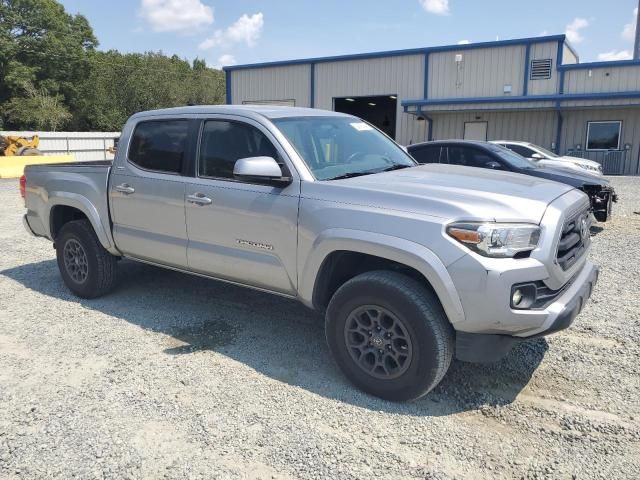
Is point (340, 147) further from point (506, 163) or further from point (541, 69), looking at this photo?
point (541, 69)

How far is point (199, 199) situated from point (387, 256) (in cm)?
180

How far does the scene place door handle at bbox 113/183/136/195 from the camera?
5000mm

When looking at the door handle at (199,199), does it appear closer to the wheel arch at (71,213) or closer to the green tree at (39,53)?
the wheel arch at (71,213)

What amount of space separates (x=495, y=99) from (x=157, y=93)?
45.5 meters

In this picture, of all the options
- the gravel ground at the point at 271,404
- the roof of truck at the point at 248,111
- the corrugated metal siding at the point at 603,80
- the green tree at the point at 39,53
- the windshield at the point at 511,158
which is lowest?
the gravel ground at the point at 271,404

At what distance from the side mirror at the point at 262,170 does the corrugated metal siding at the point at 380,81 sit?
77.9ft

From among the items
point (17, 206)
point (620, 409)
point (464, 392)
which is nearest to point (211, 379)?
point (464, 392)

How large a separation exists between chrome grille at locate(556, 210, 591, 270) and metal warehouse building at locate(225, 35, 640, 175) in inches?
804

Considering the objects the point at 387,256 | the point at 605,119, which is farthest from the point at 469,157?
the point at 605,119

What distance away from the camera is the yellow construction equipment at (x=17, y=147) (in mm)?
23875

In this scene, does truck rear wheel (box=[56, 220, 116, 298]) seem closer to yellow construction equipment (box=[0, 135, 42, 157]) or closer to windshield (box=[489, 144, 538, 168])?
windshield (box=[489, 144, 538, 168])

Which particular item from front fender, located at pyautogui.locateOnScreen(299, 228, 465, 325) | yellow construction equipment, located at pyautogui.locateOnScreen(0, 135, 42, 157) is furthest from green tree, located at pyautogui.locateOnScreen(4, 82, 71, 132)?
front fender, located at pyautogui.locateOnScreen(299, 228, 465, 325)

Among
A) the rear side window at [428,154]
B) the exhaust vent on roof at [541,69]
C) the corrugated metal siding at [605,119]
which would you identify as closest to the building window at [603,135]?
the corrugated metal siding at [605,119]

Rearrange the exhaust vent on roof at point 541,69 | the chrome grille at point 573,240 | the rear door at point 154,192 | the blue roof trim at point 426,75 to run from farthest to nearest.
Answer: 1. the blue roof trim at point 426,75
2. the exhaust vent on roof at point 541,69
3. the rear door at point 154,192
4. the chrome grille at point 573,240
